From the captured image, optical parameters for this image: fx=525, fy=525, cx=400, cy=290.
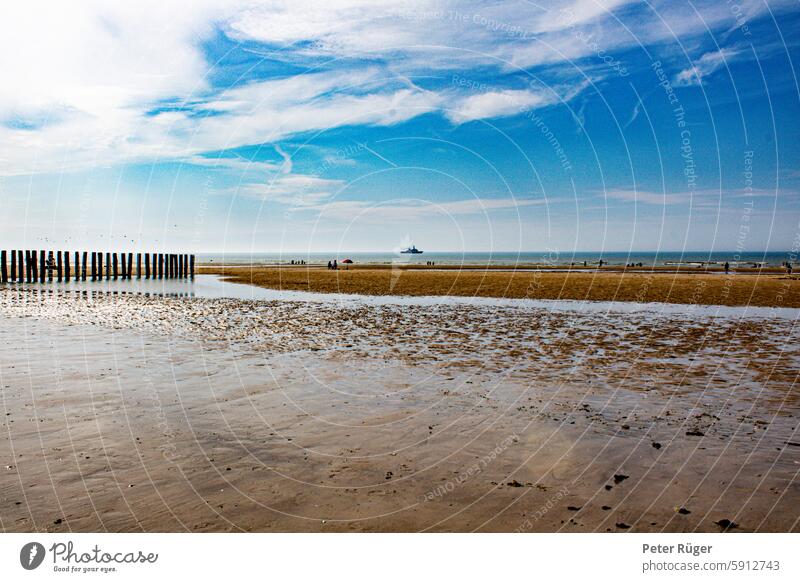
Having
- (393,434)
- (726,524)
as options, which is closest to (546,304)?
(393,434)

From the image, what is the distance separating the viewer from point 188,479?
7.52 meters

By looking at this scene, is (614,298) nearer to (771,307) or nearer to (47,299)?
(771,307)

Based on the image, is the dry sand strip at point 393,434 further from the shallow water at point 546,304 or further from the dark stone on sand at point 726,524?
the shallow water at point 546,304

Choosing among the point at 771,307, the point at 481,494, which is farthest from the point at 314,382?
the point at 771,307

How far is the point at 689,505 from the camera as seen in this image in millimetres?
6941

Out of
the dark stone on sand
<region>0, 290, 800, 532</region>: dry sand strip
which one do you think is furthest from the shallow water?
the dark stone on sand

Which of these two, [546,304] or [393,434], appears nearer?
[393,434]

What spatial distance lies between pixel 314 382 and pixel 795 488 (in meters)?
9.81

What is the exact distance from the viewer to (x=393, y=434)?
9.66 metres

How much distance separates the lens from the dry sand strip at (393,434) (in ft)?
22.0

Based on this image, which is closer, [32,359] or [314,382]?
[314,382]

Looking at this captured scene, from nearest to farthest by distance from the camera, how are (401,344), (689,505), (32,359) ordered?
(689,505), (32,359), (401,344)

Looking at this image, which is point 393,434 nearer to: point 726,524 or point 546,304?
point 726,524

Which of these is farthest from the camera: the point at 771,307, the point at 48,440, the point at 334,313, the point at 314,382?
the point at 771,307
